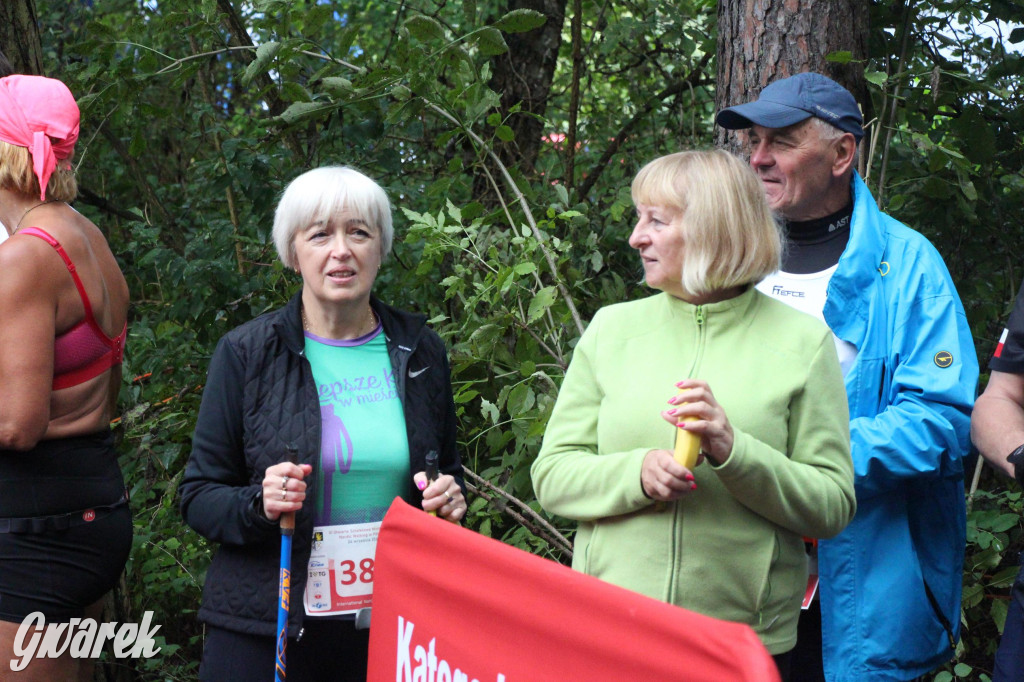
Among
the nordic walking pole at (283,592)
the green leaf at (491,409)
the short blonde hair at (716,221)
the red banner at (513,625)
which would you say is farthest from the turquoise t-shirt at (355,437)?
the green leaf at (491,409)

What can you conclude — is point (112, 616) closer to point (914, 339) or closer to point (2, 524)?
point (2, 524)

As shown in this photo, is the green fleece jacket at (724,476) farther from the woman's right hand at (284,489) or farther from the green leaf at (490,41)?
the green leaf at (490,41)

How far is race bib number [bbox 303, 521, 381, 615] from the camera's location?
2.46 meters

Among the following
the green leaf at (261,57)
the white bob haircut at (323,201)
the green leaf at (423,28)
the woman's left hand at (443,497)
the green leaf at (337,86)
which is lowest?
the woman's left hand at (443,497)

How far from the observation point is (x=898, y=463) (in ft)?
7.80

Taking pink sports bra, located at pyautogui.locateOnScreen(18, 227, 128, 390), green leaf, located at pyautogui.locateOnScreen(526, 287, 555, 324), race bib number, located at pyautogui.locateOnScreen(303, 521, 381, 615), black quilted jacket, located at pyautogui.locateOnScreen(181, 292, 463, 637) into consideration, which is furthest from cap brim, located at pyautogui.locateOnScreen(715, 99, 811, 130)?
pink sports bra, located at pyautogui.locateOnScreen(18, 227, 128, 390)

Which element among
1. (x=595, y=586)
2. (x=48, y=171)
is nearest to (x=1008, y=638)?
(x=595, y=586)

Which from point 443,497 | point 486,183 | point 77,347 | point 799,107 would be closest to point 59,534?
point 77,347

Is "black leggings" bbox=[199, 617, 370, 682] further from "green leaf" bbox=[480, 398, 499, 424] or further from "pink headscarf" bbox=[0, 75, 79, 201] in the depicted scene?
"pink headscarf" bbox=[0, 75, 79, 201]

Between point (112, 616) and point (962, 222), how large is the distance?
3.94 meters

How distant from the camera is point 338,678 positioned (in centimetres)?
254

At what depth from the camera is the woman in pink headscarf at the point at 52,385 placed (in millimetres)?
2607

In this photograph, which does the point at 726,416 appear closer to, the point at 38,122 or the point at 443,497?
the point at 443,497

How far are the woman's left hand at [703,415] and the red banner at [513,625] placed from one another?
337mm
